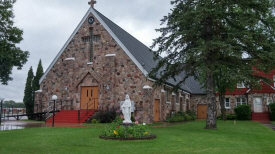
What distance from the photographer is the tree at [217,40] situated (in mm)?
14664

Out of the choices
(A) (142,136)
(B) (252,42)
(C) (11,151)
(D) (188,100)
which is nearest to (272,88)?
(D) (188,100)

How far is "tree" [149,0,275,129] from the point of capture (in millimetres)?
14664

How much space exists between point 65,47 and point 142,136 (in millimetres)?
→ 17187

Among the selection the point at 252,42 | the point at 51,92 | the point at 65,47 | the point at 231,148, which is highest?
the point at 65,47

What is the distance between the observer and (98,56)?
24391mm

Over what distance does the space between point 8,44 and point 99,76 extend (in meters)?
15.7

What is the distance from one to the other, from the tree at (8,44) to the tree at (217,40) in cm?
2135

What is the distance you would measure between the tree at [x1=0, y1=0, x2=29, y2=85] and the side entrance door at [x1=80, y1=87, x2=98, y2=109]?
40.0 ft

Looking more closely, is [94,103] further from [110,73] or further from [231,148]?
[231,148]

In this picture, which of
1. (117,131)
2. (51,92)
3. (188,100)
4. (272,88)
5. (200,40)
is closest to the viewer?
(117,131)

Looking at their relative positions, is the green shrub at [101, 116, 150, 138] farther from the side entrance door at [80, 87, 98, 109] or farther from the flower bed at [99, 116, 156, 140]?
the side entrance door at [80, 87, 98, 109]

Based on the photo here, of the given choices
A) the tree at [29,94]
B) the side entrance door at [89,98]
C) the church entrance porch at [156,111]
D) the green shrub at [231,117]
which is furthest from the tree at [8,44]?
the green shrub at [231,117]

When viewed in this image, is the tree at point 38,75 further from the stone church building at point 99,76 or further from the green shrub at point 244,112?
the green shrub at point 244,112

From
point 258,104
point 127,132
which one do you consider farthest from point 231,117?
point 127,132
